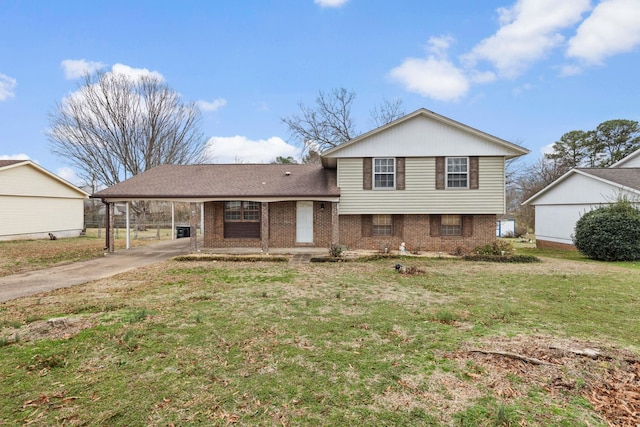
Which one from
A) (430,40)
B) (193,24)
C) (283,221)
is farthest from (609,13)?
(193,24)

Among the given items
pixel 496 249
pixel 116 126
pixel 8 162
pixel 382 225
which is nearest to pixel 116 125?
pixel 116 126

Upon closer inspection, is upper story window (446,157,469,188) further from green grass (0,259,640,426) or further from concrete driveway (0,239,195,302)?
concrete driveway (0,239,195,302)

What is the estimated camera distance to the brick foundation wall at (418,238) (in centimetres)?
1448

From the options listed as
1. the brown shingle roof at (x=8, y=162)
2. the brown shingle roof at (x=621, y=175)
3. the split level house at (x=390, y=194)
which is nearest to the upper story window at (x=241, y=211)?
the split level house at (x=390, y=194)

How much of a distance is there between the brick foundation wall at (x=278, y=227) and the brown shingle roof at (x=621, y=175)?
46.3ft

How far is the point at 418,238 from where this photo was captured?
1462 cm

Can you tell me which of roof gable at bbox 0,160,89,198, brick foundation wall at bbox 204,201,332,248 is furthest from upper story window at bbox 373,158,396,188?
roof gable at bbox 0,160,89,198

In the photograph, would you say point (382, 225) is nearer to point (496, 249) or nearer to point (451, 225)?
point (451, 225)

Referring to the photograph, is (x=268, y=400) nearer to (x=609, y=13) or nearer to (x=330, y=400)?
(x=330, y=400)

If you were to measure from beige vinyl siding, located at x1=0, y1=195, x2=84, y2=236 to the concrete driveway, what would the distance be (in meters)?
10.4

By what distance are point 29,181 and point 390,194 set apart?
22631mm

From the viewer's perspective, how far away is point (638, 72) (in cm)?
2119

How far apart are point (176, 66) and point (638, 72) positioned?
32633 millimetres

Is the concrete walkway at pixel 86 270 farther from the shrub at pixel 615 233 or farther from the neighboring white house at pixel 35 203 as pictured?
the shrub at pixel 615 233
